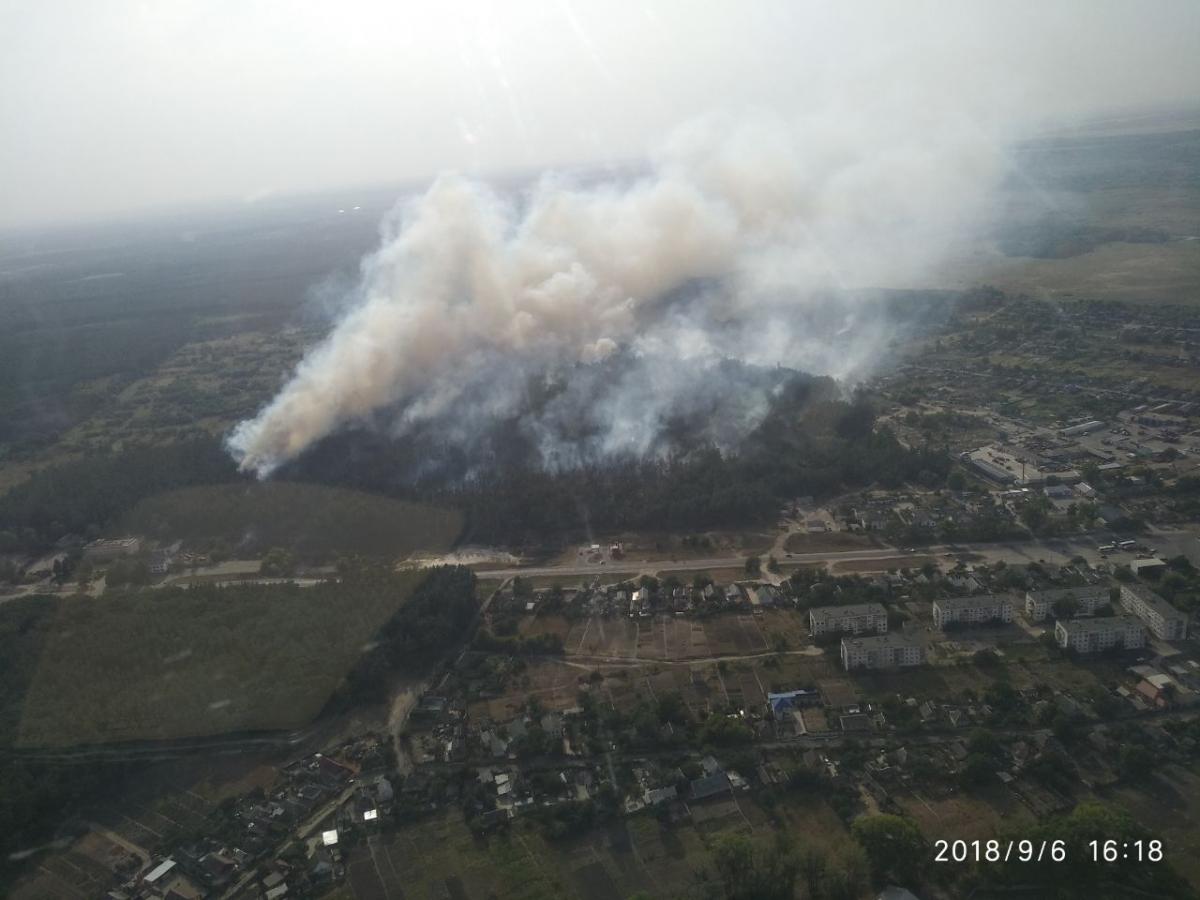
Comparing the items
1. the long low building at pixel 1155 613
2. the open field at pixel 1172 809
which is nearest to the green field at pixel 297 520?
the long low building at pixel 1155 613

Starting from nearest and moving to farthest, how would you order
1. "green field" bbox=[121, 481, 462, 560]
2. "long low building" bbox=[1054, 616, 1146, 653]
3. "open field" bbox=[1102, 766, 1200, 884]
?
"open field" bbox=[1102, 766, 1200, 884] → "long low building" bbox=[1054, 616, 1146, 653] → "green field" bbox=[121, 481, 462, 560]

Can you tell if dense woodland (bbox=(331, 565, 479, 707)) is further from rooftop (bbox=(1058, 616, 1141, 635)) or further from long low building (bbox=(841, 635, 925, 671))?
rooftop (bbox=(1058, 616, 1141, 635))

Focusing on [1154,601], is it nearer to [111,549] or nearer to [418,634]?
[418,634]

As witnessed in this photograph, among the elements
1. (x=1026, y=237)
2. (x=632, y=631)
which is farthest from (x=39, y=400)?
(x=1026, y=237)

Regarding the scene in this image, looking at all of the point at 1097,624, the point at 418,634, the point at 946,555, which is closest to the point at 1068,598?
the point at 1097,624

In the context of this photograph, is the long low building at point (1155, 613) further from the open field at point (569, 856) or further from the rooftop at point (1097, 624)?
the open field at point (569, 856)

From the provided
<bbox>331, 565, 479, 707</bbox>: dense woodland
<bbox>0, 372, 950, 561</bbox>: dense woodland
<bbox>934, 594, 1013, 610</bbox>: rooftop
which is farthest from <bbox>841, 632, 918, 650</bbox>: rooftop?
<bbox>331, 565, 479, 707</bbox>: dense woodland
